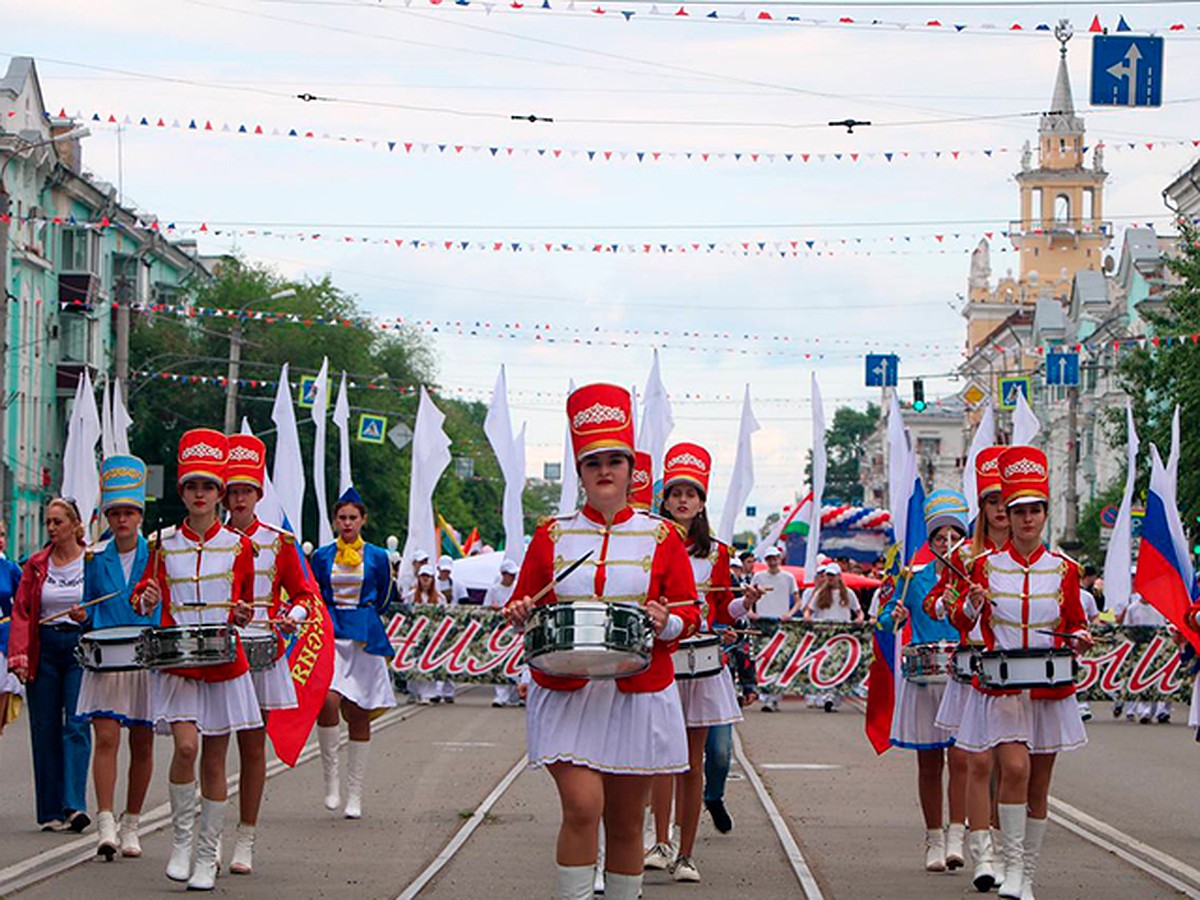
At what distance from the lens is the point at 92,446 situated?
21906 millimetres

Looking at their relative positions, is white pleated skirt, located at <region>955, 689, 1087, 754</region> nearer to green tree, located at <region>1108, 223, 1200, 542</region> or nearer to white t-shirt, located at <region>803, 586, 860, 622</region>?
white t-shirt, located at <region>803, 586, 860, 622</region>

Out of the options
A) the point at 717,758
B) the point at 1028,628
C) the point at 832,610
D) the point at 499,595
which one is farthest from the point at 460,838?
the point at 499,595

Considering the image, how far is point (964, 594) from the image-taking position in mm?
11703

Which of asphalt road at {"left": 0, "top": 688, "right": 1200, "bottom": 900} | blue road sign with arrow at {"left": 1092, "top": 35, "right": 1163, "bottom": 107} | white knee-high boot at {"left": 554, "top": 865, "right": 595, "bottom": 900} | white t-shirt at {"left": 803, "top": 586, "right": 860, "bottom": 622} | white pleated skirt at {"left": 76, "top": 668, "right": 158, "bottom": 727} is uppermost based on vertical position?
blue road sign with arrow at {"left": 1092, "top": 35, "right": 1163, "bottom": 107}

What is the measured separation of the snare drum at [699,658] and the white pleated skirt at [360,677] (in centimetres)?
356

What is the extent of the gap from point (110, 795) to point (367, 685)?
10.1 feet

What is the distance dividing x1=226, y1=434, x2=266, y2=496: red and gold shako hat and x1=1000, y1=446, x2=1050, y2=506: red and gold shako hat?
382 centimetres

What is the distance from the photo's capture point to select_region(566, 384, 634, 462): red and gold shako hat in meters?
8.73

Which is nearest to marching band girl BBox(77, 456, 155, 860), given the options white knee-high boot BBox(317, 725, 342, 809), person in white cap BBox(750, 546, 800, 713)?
white knee-high boot BBox(317, 725, 342, 809)

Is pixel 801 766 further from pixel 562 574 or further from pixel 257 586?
pixel 562 574

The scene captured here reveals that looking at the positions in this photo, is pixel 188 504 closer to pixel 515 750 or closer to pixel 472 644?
pixel 515 750

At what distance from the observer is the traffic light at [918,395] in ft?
168

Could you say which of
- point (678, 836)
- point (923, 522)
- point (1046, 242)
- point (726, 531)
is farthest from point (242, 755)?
point (1046, 242)

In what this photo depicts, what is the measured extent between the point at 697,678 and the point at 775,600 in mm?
17750
